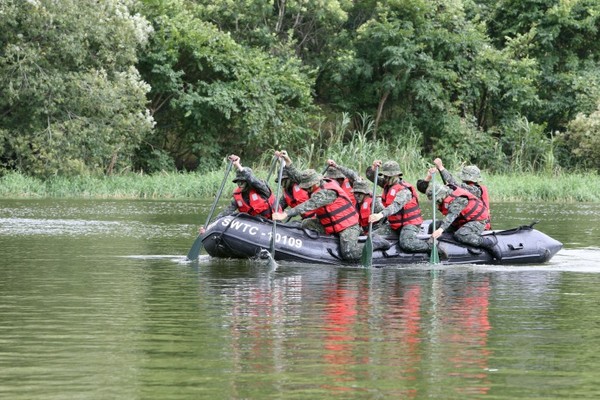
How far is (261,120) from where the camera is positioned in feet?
133

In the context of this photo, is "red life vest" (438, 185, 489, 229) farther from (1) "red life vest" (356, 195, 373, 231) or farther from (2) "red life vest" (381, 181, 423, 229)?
(1) "red life vest" (356, 195, 373, 231)

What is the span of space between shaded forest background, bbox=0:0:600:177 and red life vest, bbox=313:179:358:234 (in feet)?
61.9

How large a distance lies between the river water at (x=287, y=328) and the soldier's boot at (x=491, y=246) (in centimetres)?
32

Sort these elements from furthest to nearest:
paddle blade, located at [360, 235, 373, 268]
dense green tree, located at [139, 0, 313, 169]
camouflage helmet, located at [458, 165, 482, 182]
Answer: dense green tree, located at [139, 0, 313, 169], camouflage helmet, located at [458, 165, 482, 182], paddle blade, located at [360, 235, 373, 268]

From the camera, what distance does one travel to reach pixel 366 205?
19.0 metres

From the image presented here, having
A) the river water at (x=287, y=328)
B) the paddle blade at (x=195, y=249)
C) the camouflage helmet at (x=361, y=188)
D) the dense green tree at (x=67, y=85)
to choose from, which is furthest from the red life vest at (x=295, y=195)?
the dense green tree at (x=67, y=85)

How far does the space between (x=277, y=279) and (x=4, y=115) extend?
2226 centimetres

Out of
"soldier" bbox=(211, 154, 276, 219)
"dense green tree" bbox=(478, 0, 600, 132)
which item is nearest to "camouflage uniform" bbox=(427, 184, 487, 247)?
"soldier" bbox=(211, 154, 276, 219)

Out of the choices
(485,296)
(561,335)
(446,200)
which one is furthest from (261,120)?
(561,335)

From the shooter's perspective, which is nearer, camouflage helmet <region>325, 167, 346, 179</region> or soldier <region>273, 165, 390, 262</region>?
soldier <region>273, 165, 390, 262</region>

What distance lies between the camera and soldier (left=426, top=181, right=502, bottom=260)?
18.4 m

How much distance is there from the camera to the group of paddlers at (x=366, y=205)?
1803cm

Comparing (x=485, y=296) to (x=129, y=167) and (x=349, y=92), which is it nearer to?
(x=129, y=167)

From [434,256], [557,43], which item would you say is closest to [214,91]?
[557,43]
